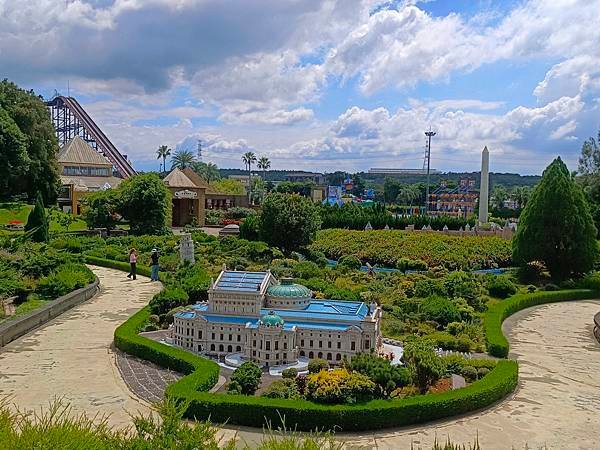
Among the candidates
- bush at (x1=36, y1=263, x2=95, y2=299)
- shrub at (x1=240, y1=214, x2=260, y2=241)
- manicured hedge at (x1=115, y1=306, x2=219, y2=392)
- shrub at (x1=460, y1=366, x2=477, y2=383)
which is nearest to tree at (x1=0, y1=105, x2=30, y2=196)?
shrub at (x1=240, y1=214, x2=260, y2=241)

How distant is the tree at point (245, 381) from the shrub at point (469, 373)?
5.55m

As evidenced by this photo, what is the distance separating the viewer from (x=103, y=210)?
44094mm

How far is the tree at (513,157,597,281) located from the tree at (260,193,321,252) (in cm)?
1209

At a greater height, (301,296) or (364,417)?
(301,296)

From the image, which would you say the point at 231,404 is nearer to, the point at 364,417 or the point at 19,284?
the point at 364,417

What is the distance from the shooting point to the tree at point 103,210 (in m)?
44.1

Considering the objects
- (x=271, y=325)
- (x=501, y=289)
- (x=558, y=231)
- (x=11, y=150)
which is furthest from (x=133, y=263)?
(x=558, y=231)

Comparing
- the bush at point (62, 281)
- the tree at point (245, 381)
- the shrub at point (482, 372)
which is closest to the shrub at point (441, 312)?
the shrub at point (482, 372)

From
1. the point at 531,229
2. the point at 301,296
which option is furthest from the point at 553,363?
the point at 531,229

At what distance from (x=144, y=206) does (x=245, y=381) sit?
32.0 m

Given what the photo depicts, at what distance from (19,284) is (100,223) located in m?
23.4

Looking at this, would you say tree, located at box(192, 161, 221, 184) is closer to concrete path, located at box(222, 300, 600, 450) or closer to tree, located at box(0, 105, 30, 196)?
tree, located at box(0, 105, 30, 196)

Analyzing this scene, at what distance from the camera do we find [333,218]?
54.2 meters

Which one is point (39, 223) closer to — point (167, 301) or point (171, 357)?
point (167, 301)
